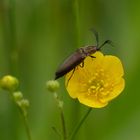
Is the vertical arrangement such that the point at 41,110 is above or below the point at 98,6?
below

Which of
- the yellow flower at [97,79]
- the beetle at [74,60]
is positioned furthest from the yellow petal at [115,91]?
the beetle at [74,60]

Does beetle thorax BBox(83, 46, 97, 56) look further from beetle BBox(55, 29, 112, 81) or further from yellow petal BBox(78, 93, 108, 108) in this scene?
yellow petal BBox(78, 93, 108, 108)

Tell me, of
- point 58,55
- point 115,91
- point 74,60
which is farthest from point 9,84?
point 58,55

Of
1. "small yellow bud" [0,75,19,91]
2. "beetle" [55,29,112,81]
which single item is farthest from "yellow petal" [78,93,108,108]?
"small yellow bud" [0,75,19,91]

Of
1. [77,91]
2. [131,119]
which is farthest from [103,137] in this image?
[77,91]

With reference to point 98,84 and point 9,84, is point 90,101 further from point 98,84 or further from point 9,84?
point 9,84

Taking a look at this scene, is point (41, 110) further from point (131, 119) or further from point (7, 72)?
point (131, 119)

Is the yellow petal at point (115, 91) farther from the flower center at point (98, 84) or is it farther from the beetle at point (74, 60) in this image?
the beetle at point (74, 60)
